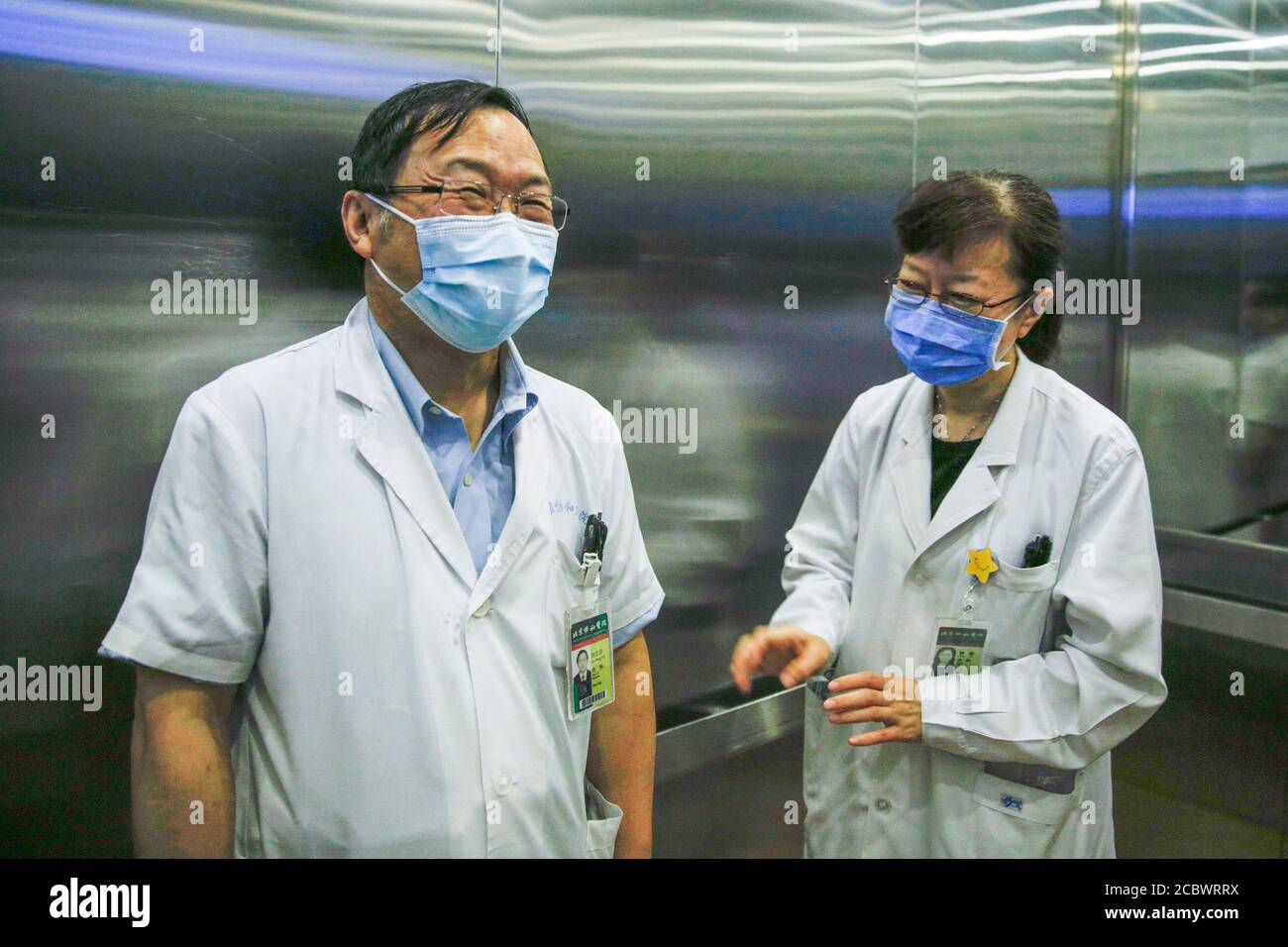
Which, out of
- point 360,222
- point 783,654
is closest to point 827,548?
point 783,654

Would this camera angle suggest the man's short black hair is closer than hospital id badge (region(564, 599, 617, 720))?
Yes

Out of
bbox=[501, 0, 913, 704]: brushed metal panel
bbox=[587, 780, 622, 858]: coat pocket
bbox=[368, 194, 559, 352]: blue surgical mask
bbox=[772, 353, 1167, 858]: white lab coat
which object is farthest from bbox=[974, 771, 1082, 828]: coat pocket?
bbox=[368, 194, 559, 352]: blue surgical mask

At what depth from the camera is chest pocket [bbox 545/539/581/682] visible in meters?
1.49

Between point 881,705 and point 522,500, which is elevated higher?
point 522,500

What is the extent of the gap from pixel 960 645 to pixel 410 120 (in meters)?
1.15

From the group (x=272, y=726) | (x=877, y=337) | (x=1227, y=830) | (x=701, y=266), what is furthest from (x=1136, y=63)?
(x=272, y=726)

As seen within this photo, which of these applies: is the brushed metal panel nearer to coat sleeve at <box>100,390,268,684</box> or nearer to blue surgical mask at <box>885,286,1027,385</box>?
blue surgical mask at <box>885,286,1027,385</box>

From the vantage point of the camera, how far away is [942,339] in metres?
1.51

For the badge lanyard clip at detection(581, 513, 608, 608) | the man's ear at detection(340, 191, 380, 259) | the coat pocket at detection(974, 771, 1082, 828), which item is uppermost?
the man's ear at detection(340, 191, 380, 259)

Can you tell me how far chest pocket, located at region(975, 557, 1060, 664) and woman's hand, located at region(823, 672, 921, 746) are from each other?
0.47 ft

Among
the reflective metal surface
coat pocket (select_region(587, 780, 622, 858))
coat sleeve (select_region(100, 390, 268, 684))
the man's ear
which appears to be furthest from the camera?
the reflective metal surface
